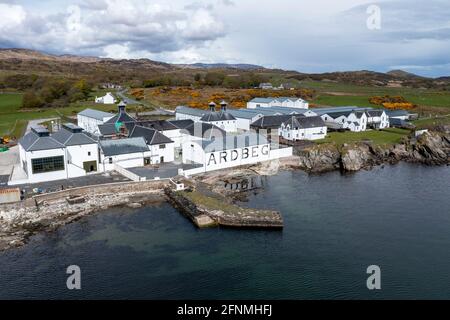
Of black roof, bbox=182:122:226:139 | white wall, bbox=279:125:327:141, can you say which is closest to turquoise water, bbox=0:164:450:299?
black roof, bbox=182:122:226:139

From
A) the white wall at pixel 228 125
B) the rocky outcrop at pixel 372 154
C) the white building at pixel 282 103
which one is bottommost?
the rocky outcrop at pixel 372 154

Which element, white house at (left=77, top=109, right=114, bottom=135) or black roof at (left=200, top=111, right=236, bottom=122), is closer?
white house at (left=77, top=109, right=114, bottom=135)

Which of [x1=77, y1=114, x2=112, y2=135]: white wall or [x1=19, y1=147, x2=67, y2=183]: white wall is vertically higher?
[x1=77, y1=114, x2=112, y2=135]: white wall

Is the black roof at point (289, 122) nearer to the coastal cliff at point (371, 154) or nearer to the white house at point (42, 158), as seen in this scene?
the coastal cliff at point (371, 154)

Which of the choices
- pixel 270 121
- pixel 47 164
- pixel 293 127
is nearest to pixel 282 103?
pixel 270 121

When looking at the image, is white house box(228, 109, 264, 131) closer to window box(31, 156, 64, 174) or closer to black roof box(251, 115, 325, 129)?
black roof box(251, 115, 325, 129)

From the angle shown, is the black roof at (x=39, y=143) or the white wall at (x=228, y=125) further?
the white wall at (x=228, y=125)

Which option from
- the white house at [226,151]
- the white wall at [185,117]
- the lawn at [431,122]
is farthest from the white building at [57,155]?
the lawn at [431,122]
